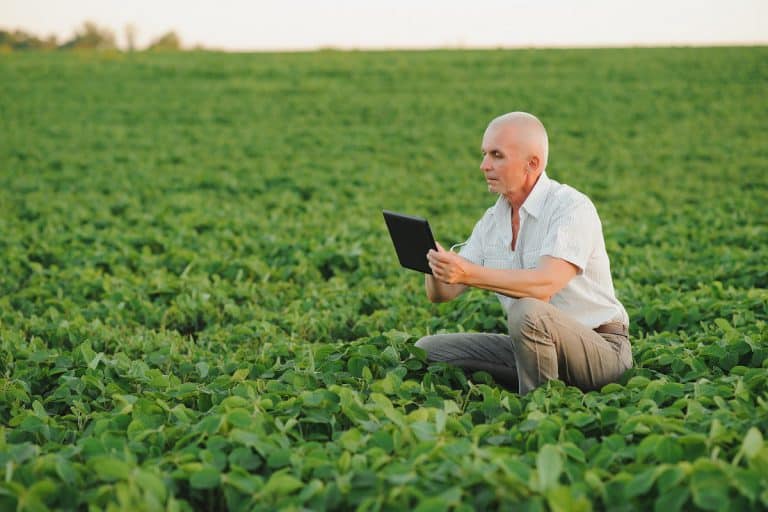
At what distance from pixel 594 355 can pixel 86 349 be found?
2.86 meters

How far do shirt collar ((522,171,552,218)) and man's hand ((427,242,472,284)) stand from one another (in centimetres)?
54

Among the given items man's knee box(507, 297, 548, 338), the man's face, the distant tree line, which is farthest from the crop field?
the distant tree line

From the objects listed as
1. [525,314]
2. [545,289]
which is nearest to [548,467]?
[525,314]

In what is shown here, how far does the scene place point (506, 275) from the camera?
3.94 m

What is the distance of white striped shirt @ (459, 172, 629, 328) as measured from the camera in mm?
4016

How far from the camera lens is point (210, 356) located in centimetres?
551

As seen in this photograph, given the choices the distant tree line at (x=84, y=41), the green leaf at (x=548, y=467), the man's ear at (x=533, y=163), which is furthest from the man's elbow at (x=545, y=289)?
the distant tree line at (x=84, y=41)

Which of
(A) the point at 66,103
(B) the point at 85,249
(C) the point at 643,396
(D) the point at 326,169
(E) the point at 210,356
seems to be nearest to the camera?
(C) the point at 643,396

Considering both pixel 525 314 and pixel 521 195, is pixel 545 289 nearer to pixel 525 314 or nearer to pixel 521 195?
pixel 525 314

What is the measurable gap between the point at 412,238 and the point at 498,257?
23.6 inches

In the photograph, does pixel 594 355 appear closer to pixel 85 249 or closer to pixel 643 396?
pixel 643 396

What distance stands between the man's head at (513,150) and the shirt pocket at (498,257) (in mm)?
386

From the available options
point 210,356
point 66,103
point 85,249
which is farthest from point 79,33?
point 210,356

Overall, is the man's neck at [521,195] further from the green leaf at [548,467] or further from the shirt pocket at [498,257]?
the green leaf at [548,467]
